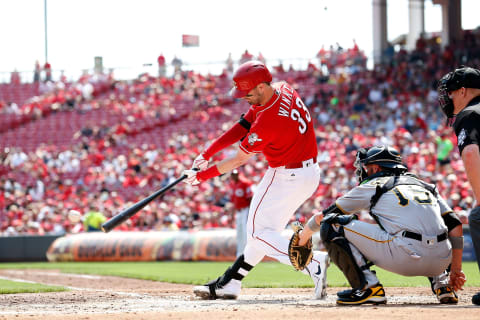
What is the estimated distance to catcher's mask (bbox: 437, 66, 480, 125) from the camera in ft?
19.0

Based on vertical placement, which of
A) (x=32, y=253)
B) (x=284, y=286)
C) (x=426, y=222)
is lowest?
(x=32, y=253)

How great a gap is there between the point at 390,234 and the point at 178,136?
21.9 meters

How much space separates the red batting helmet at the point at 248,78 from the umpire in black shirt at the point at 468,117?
1.64 meters

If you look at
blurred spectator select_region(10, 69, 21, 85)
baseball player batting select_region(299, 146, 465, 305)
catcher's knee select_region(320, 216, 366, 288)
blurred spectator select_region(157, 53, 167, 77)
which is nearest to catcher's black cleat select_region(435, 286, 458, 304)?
baseball player batting select_region(299, 146, 465, 305)

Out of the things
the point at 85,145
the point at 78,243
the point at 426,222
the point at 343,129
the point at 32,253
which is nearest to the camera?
the point at 426,222

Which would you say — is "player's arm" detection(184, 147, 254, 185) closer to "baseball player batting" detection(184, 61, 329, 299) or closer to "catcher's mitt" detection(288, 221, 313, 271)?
"baseball player batting" detection(184, 61, 329, 299)

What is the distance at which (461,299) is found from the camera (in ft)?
21.9

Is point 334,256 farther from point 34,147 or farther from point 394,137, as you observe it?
point 34,147

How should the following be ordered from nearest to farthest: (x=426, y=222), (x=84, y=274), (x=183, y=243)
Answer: (x=426, y=222) < (x=84, y=274) < (x=183, y=243)

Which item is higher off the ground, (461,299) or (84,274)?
(461,299)

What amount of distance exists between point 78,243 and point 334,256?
14932 millimetres

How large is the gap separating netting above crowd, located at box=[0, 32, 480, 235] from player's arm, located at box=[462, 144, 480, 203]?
11512mm

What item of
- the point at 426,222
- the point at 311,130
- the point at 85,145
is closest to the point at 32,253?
the point at 85,145

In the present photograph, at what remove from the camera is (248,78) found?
6.87 m
